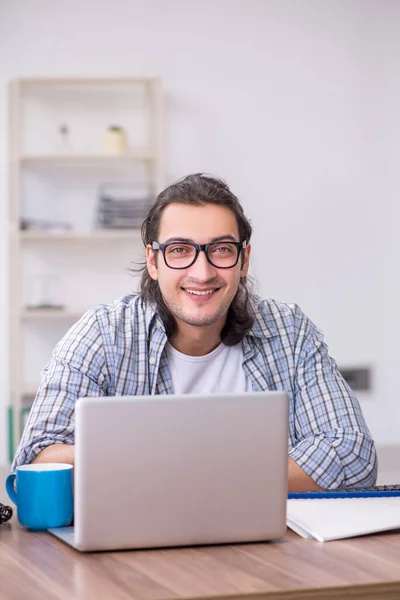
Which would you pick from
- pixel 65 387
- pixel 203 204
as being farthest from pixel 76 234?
pixel 65 387

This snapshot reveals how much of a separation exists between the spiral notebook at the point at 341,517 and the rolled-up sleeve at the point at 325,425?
0.27 metres

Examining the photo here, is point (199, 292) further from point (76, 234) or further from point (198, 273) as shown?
point (76, 234)

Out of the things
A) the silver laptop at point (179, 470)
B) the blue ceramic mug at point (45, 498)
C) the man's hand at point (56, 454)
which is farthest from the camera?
the man's hand at point (56, 454)

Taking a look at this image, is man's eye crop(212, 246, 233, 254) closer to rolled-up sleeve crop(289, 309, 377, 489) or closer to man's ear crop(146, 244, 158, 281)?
man's ear crop(146, 244, 158, 281)

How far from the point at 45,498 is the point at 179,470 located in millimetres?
262

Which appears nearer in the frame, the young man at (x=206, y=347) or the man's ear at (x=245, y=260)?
the young man at (x=206, y=347)

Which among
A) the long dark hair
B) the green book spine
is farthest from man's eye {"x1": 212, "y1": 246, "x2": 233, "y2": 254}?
the green book spine

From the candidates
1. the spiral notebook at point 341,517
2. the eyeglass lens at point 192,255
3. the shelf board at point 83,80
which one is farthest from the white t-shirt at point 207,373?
the shelf board at point 83,80

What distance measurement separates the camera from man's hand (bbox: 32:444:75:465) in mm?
1699

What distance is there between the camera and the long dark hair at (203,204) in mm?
2064

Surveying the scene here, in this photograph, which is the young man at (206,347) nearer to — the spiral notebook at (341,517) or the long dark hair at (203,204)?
the long dark hair at (203,204)

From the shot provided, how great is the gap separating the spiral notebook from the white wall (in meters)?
3.02

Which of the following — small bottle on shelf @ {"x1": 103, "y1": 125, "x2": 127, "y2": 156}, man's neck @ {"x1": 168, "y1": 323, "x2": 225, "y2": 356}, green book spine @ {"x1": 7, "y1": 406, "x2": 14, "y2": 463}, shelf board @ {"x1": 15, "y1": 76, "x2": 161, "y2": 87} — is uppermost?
shelf board @ {"x1": 15, "y1": 76, "x2": 161, "y2": 87}

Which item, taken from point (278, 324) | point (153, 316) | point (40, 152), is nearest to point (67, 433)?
point (153, 316)
